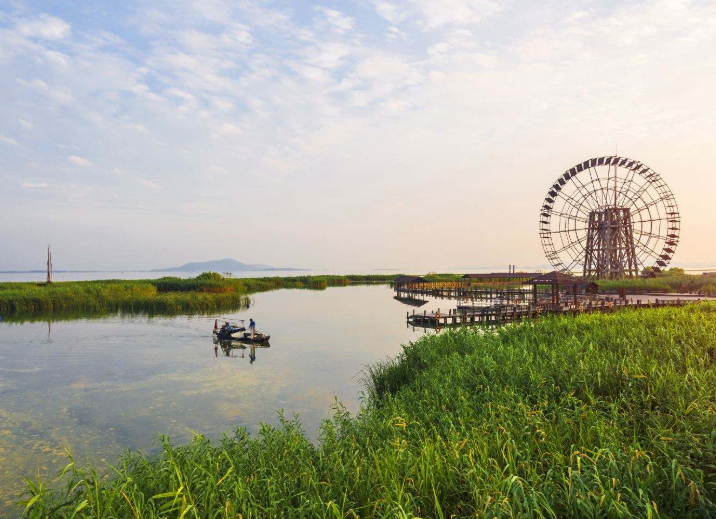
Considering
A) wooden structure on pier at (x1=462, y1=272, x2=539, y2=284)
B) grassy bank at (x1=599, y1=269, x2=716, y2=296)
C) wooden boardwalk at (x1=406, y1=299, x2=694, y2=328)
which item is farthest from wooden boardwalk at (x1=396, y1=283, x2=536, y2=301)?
wooden boardwalk at (x1=406, y1=299, x2=694, y2=328)

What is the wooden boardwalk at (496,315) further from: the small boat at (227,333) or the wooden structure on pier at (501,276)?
the small boat at (227,333)

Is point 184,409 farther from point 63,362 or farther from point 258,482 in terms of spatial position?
point 63,362

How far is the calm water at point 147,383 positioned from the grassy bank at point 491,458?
8.97ft

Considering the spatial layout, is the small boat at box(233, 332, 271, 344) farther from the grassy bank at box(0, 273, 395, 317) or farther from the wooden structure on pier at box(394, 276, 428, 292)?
the wooden structure on pier at box(394, 276, 428, 292)

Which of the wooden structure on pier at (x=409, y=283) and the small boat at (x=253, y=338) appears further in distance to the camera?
the wooden structure on pier at (x=409, y=283)

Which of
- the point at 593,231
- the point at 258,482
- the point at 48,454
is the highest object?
the point at 593,231

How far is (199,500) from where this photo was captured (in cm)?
514

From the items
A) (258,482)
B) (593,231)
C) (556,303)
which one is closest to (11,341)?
(258,482)

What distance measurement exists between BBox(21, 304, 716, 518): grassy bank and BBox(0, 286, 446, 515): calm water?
2.74m

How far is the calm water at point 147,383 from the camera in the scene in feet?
36.6

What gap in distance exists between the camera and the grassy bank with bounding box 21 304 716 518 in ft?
15.2

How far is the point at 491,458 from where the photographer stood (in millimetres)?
5730

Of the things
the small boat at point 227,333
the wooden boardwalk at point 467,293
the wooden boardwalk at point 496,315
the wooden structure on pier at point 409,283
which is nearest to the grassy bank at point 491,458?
the small boat at point 227,333

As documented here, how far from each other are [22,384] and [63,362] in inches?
153
